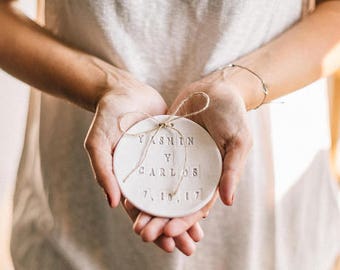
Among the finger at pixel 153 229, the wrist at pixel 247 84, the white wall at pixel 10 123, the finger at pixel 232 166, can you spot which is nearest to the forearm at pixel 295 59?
the wrist at pixel 247 84

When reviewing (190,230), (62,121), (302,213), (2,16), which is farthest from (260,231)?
(2,16)

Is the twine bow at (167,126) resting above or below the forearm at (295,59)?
below

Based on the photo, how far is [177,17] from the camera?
0.66 metres

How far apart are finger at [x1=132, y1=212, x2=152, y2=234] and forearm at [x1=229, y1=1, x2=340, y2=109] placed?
20cm

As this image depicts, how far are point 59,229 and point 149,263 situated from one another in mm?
138

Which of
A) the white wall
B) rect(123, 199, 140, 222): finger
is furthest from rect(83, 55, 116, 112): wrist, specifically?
the white wall

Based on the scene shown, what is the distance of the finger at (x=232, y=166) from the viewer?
533 mm

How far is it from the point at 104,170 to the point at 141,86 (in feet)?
0.44

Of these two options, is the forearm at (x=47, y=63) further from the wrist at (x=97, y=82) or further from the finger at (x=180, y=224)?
the finger at (x=180, y=224)

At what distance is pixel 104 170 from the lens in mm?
547

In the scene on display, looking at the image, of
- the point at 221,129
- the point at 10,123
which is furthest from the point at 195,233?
the point at 10,123

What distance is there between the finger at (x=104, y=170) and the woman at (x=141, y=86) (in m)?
0.02

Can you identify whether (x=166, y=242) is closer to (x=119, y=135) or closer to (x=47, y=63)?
(x=119, y=135)

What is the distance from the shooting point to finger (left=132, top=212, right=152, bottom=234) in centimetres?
53
